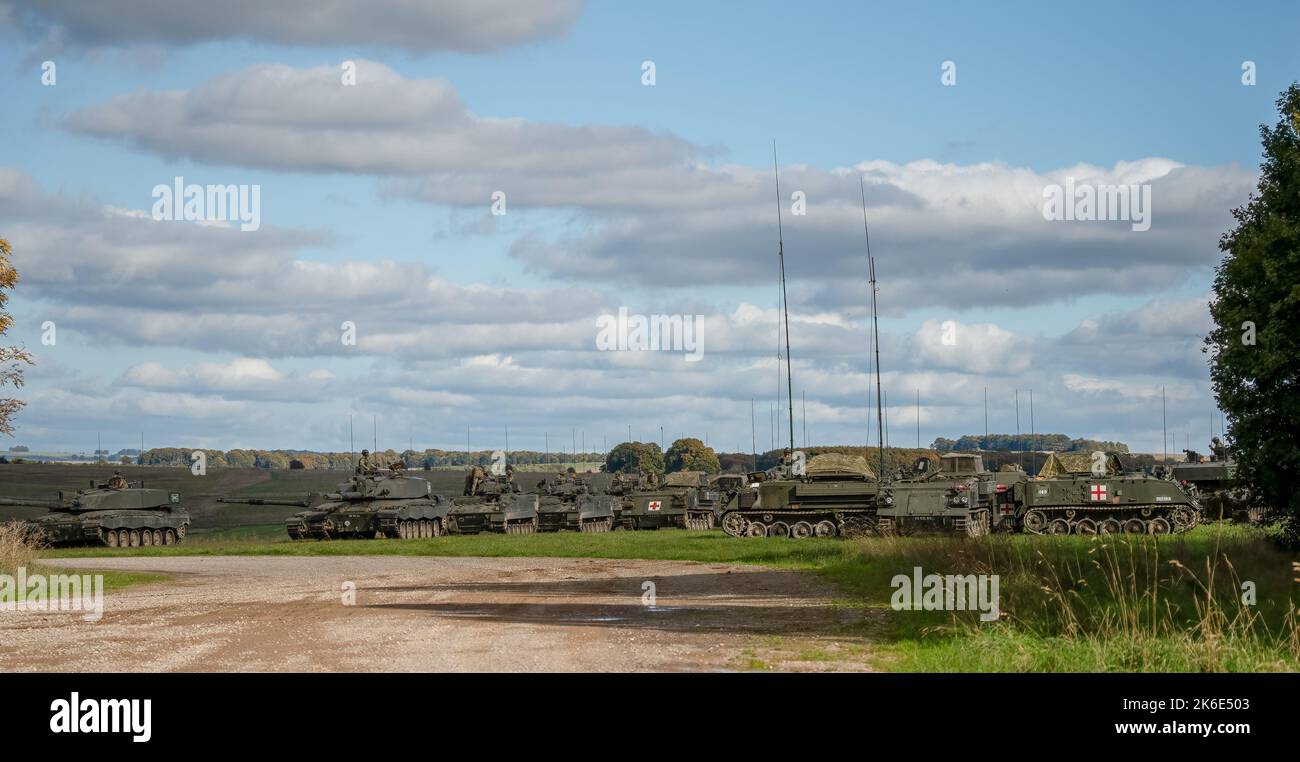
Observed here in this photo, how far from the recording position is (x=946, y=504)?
43312 mm

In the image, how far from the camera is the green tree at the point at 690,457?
141 m

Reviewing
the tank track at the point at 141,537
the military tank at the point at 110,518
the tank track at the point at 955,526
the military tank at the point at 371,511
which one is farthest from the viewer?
the military tank at the point at 371,511

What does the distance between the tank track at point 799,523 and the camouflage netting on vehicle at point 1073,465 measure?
24.6 ft

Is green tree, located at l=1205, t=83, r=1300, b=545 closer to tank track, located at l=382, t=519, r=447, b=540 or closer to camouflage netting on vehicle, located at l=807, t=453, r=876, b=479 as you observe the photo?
camouflage netting on vehicle, located at l=807, t=453, r=876, b=479

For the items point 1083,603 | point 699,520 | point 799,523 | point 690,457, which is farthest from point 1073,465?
point 690,457

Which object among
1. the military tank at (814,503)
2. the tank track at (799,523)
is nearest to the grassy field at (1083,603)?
the tank track at (799,523)

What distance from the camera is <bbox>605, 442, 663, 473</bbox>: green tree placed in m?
146

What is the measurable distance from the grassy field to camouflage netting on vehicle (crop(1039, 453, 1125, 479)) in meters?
13.3

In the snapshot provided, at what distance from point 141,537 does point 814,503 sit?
90.4 feet

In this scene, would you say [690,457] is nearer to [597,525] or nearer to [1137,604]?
[597,525]

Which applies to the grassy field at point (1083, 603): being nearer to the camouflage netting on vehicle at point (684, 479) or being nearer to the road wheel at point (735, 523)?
the road wheel at point (735, 523)
